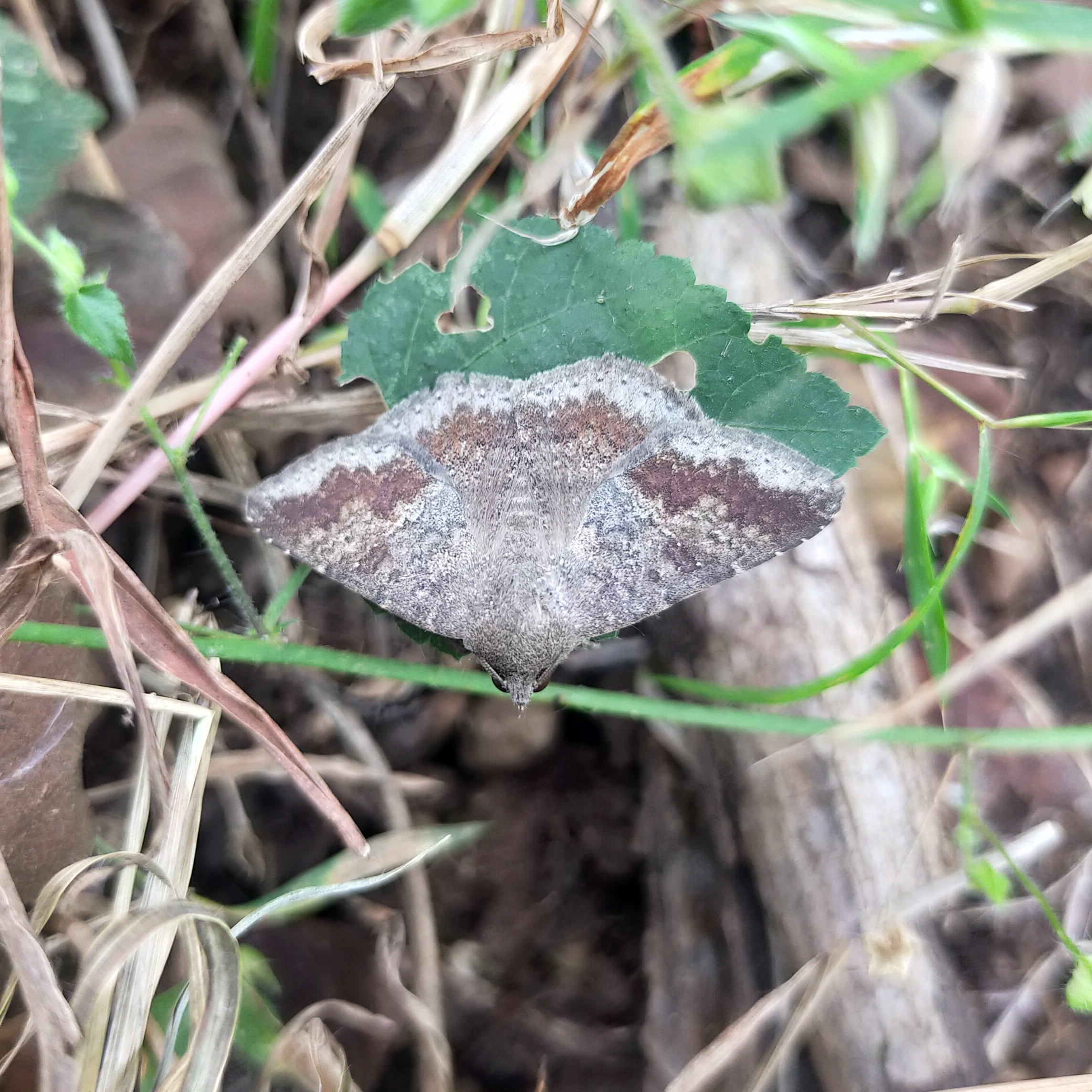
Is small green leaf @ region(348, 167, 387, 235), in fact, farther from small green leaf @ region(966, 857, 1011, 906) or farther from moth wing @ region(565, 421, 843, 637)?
small green leaf @ region(966, 857, 1011, 906)

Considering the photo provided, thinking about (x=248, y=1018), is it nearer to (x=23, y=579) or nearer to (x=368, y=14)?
(x=23, y=579)

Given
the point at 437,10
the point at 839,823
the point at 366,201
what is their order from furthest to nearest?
the point at 366,201 < the point at 839,823 < the point at 437,10

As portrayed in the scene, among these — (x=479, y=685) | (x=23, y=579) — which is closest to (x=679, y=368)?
(x=479, y=685)

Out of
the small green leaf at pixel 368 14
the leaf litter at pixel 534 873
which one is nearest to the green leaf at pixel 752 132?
the small green leaf at pixel 368 14

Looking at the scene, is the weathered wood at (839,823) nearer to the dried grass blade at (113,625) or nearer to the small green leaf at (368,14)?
the dried grass blade at (113,625)

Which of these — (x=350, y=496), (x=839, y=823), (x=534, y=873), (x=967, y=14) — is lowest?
(x=534, y=873)

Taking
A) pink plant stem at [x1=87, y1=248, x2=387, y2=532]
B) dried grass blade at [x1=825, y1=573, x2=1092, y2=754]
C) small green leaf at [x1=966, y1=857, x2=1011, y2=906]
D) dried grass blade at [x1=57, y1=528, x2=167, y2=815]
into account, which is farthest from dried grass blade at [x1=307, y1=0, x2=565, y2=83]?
small green leaf at [x1=966, y1=857, x2=1011, y2=906]
